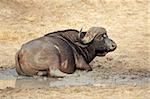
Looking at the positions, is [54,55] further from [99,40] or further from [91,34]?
[99,40]

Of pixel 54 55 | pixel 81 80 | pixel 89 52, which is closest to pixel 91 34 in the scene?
pixel 89 52

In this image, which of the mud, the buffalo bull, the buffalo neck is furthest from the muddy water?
the buffalo neck

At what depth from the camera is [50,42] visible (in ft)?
40.3

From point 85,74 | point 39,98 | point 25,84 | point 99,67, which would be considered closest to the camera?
point 39,98

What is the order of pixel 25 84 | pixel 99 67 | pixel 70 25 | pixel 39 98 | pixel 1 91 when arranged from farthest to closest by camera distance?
1. pixel 70 25
2. pixel 99 67
3. pixel 25 84
4. pixel 1 91
5. pixel 39 98

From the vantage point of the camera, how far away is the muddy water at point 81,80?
454 inches

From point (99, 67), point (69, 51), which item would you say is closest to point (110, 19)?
point (99, 67)

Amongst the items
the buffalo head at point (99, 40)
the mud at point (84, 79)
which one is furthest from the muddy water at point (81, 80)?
the buffalo head at point (99, 40)

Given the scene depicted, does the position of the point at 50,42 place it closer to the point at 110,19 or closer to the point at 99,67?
the point at 99,67

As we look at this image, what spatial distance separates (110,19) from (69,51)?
10.5 m

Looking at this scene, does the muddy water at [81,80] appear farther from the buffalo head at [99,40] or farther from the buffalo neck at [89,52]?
the buffalo head at [99,40]

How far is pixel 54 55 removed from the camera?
39.4 ft

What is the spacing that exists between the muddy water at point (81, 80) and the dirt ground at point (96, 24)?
0.06 ft

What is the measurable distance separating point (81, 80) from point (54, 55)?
2.42 feet
